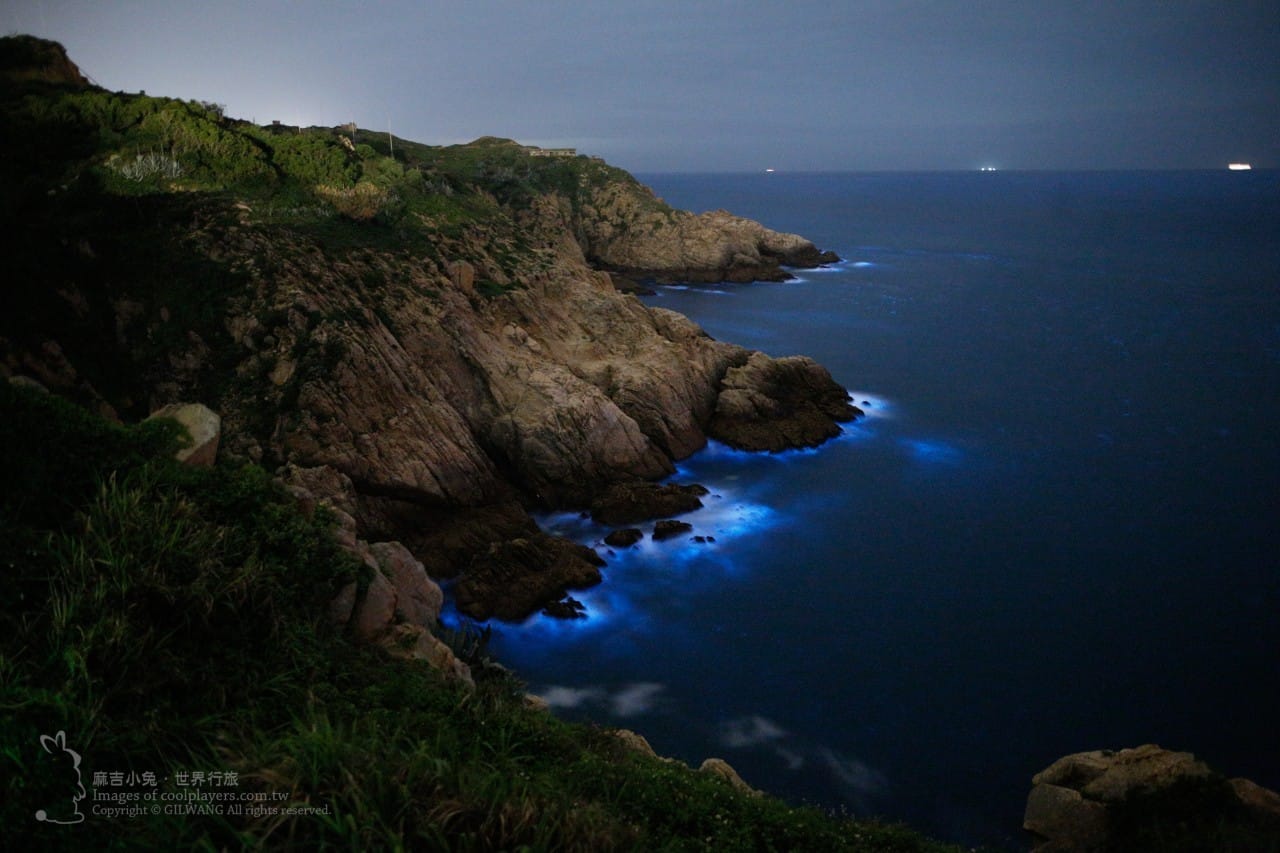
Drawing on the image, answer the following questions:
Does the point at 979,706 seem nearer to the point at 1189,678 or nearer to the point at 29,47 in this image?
the point at 1189,678

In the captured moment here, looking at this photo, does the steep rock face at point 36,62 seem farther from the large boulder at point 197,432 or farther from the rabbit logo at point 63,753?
the rabbit logo at point 63,753

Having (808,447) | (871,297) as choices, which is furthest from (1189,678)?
(871,297)

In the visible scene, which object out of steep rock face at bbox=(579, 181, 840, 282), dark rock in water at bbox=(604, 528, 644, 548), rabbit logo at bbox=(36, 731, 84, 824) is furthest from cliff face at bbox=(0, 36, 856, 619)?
steep rock face at bbox=(579, 181, 840, 282)

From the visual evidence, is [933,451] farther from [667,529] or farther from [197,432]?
[197,432]

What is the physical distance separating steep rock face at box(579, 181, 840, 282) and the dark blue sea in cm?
2610

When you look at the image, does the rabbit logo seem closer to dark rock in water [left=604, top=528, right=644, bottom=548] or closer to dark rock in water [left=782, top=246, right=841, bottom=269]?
dark rock in water [left=604, top=528, right=644, bottom=548]

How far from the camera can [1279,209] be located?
425 feet

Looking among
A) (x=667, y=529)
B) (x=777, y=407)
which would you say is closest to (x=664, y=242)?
(x=777, y=407)

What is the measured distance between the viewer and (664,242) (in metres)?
74.0

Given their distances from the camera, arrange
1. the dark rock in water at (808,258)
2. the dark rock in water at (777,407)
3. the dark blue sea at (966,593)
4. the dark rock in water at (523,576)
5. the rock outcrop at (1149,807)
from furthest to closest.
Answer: the dark rock in water at (808,258)
the dark rock in water at (777,407)
the dark rock in water at (523,576)
the dark blue sea at (966,593)
the rock outcrop at (1149,807)

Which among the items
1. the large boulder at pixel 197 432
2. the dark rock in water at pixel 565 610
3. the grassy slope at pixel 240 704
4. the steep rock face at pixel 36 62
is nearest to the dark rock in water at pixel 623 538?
the dark rock in water at pixel 565 610

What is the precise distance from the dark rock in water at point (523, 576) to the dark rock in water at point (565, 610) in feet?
0.73

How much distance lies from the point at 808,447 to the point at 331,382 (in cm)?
1941

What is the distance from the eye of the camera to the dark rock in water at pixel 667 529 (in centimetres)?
2378
